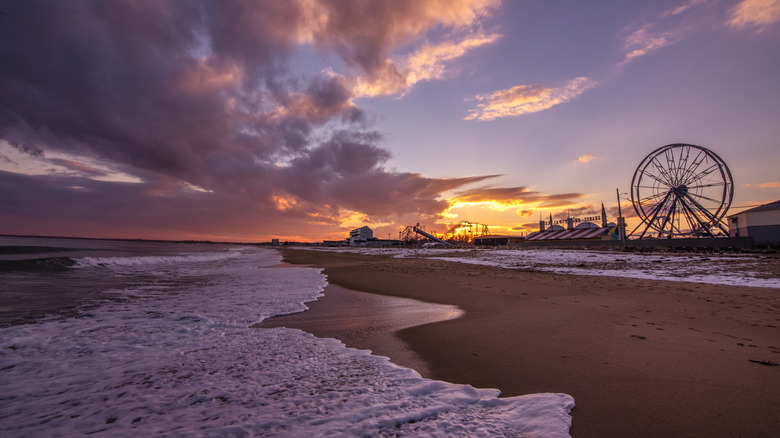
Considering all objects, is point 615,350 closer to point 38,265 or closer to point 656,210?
A: point 38,265

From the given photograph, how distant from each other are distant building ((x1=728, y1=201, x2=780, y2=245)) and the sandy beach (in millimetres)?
40576

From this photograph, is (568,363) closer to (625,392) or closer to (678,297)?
(625,392)

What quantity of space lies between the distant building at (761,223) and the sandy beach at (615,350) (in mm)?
40576

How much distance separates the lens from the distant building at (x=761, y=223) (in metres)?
36.0

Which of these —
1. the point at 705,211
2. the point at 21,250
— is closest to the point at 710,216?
the point at 705,211

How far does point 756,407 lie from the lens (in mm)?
→ 3002

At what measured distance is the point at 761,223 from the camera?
3931cm

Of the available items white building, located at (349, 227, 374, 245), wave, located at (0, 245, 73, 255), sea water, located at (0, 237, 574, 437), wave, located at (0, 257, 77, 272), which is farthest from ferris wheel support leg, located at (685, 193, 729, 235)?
white building, located at (349, 227, 374, 245)

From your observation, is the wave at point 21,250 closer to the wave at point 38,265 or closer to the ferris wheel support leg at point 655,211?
the wave at point 38,265

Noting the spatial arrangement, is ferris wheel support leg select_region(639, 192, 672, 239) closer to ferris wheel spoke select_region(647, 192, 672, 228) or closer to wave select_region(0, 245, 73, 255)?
ferris wheel spoke select_region(647, 192, 672, 228)

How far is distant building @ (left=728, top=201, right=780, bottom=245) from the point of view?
36.0m

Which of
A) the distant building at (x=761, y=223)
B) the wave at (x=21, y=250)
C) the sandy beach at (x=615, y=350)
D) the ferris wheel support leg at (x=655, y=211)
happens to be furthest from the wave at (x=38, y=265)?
the ferris wheel support leg at (x=655, y=211)

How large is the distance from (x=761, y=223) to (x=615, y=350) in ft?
179

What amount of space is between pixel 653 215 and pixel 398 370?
67.3 m
